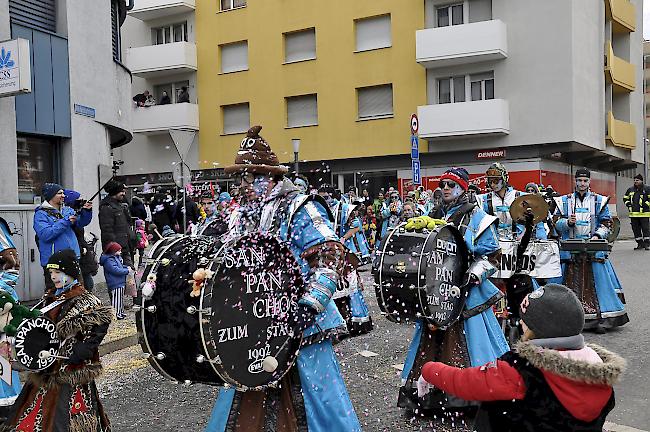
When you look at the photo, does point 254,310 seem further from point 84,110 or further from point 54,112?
point 84,110

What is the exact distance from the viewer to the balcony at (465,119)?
23781 millimetres

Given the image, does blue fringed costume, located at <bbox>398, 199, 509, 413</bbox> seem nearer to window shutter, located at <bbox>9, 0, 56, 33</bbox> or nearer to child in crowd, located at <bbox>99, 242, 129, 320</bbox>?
child in crowd, located at <bbox>99, 242, 129, 320</bbox>

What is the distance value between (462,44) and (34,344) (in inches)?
855

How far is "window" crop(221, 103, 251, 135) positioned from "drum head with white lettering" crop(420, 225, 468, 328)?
23.8 metres

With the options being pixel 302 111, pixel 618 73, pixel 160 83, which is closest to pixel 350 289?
pixel 302 111

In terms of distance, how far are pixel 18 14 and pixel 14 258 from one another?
751 centimetres

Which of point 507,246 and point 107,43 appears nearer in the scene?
point 507,246

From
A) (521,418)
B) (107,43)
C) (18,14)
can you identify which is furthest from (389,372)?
(107,43)

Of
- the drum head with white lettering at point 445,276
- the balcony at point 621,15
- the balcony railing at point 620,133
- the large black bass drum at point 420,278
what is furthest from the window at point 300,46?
the large black bass drum at point 420,278

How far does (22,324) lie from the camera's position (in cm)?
421

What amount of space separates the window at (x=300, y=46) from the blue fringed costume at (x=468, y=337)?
73.8 feet

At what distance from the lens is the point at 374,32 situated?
2594 cm

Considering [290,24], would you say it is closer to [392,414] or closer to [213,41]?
[213,41]

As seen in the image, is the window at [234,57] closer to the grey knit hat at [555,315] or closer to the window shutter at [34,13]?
the window shutter at [34,13]
